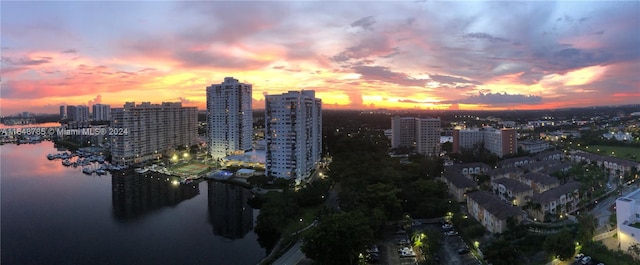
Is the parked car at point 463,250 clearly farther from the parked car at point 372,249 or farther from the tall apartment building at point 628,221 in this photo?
the tall apartment building at point 628,221

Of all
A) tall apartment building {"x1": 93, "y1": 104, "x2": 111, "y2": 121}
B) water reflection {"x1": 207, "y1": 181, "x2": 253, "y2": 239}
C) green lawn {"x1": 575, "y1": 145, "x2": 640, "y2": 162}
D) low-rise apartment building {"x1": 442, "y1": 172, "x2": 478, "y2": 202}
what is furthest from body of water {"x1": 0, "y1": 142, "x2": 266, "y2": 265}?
tall apartment building {"x1": 93, "y1": 104, "x2": 111, "y2": 121}

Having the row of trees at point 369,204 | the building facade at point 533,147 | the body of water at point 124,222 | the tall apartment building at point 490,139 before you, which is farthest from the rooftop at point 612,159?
the body of water at point 124,222

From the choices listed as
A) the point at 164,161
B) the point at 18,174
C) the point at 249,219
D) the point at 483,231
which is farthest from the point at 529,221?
the point at 18,174

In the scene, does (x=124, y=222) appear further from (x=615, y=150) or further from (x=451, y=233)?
(x=615, y=150)

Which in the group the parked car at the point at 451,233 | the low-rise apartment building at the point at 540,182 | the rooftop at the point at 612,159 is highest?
the rooftop at the point at 612,159

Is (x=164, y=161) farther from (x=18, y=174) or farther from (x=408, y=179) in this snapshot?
(x=408, y=179)

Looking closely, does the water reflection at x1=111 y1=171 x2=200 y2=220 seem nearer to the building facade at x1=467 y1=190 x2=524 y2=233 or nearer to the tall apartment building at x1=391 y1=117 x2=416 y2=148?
the building facade at x1=467 y1=190 x2=524 y2=233
